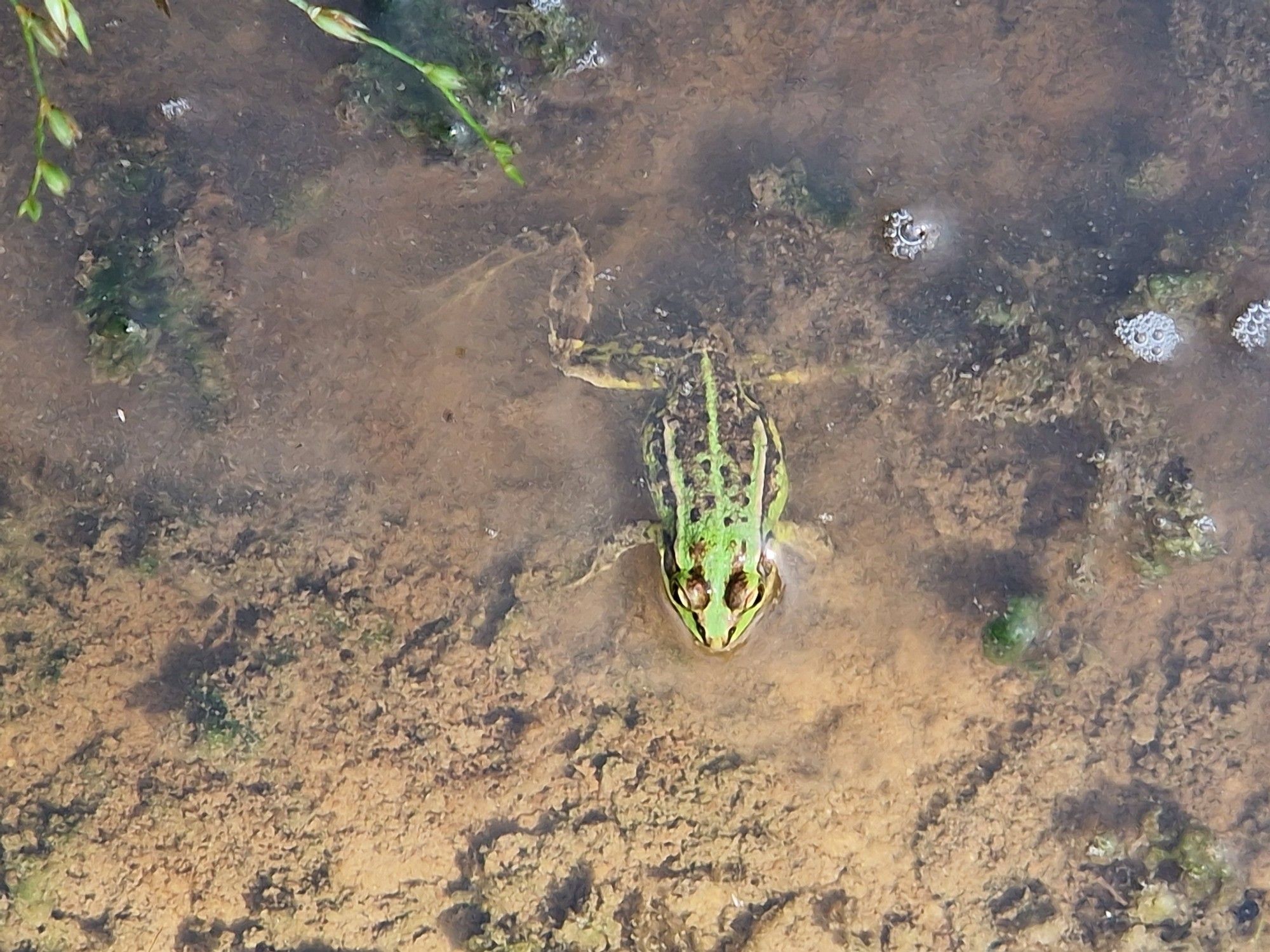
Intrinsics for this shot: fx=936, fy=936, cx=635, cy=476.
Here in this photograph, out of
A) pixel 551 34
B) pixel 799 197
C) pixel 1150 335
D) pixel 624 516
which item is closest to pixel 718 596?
pixel 624 516

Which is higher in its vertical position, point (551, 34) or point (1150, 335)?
point (551, 34)

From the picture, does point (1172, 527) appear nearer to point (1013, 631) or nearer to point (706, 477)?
point (1013, 631)

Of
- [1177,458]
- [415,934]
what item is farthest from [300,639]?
Answer: [1177,458]

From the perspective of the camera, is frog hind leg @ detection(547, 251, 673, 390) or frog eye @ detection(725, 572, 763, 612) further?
frog hind leg @ detection(547, 251, 673, 390)

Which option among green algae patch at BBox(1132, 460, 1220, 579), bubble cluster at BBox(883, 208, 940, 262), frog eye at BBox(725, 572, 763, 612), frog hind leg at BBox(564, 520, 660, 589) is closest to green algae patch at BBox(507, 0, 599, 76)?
bubble cluster at BBox(883, 208, 940, 262)

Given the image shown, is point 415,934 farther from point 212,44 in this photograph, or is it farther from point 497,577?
point 212,44

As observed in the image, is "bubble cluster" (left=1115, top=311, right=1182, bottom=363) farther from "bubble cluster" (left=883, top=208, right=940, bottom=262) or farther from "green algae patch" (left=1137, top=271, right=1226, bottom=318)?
"bubble cluster" (left=883, top=208, right=940, bottom=262)
